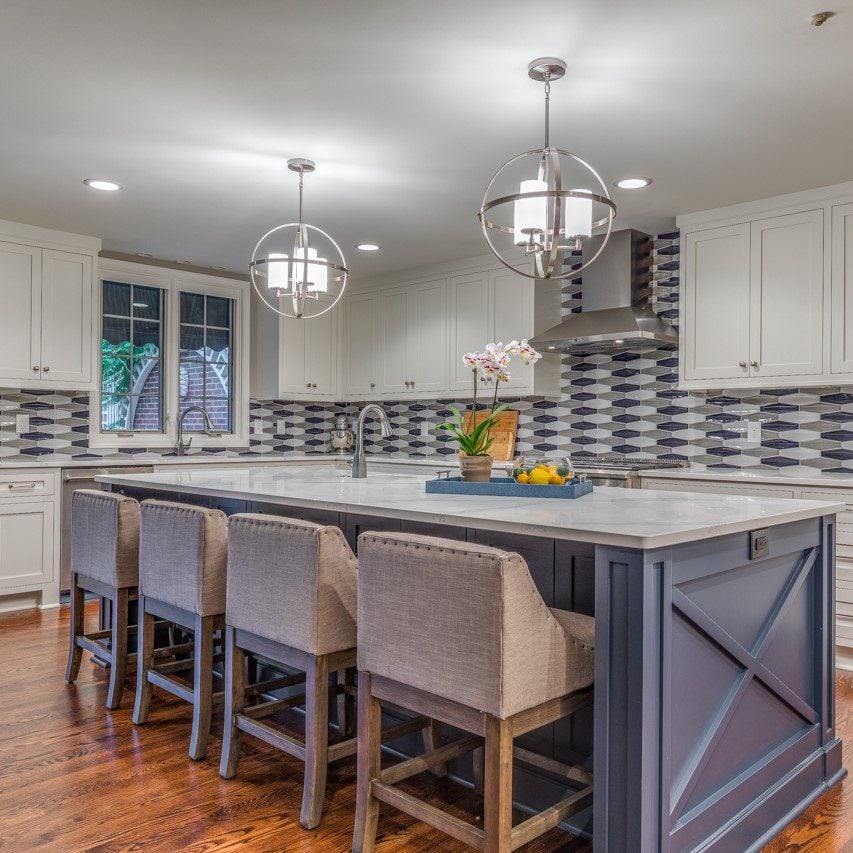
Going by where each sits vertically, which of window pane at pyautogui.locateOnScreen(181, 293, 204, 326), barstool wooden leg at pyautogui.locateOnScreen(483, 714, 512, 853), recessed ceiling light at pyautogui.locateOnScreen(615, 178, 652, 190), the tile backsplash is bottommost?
barstool wooden leg at pyautogui.locateOnScreen(483, 714, 512, 853)

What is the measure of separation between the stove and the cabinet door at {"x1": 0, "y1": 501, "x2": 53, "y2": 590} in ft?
10.6

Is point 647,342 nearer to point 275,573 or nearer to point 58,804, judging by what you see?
point 275,573

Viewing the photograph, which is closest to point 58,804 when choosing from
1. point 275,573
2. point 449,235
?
point 275,573

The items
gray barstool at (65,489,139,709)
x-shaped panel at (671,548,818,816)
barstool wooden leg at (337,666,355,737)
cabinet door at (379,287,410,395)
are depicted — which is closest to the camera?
x-shaped panel at (671,548,818,816)

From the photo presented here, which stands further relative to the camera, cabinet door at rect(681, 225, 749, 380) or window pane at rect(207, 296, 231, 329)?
window pane at rect(207, 296, 231, 329)

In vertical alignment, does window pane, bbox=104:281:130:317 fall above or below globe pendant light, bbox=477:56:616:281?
above

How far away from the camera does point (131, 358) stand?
5.78 metres

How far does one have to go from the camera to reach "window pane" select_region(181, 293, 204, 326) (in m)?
6.04

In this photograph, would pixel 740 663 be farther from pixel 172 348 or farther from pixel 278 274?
pixel 172 348

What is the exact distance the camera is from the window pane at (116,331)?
223 inches

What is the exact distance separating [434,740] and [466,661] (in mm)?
795

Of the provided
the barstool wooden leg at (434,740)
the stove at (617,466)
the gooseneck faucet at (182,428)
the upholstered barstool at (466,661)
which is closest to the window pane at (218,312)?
the gooseneck faucet at (182,428)

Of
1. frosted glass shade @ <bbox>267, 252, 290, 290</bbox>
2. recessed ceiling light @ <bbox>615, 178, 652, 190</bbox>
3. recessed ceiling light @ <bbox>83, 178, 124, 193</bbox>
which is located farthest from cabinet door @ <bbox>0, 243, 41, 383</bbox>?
recessed ceiling light @ <bbox>615, 178, 652, 190</bbox>

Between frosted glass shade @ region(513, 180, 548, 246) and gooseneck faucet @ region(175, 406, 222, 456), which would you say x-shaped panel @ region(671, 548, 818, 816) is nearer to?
frosted glass shade @ region(513, 180, 548, 246)
